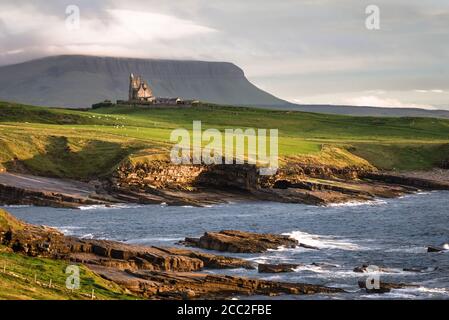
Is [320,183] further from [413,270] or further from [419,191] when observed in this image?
[413,270]

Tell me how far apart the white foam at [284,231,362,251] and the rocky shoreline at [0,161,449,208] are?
31335 mm

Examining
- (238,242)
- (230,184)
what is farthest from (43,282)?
(230,184)

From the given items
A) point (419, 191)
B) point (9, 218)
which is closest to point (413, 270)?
point (9, 218)

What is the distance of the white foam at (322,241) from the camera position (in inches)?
3519

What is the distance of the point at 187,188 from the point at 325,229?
3771 cm

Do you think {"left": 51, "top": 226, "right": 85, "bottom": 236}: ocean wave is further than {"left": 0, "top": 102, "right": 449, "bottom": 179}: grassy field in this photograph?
No

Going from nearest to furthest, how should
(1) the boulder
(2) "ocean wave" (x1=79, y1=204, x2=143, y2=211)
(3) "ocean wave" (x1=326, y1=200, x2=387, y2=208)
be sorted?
(1) the boulder → (2) "ocean wave" (x1=79, y1=204, x2=143, y2=211) → (3) "ocean wave" (x1=326, y1=200, x2=387, y2=208)

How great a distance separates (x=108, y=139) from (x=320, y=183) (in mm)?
40270

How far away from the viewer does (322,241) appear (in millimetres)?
93500

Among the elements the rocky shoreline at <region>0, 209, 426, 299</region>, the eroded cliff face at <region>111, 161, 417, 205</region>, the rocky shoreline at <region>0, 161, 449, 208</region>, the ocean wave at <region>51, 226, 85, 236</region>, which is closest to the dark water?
the ocean wave at <region>51, 226, 85, 236</region>

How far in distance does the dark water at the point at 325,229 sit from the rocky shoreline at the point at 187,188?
4212 millimetres

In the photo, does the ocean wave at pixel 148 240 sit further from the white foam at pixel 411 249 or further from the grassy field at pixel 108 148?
the grassy field at pixel 108 148

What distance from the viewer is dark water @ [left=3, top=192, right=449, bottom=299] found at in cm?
7269

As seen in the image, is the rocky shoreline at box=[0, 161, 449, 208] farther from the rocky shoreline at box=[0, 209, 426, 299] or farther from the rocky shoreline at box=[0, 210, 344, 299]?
the rocky shoreline at box=[0, 210, 344, 299]
